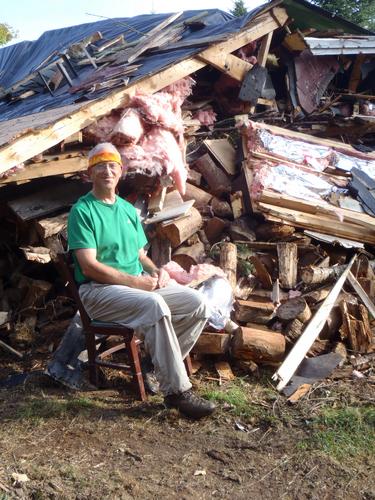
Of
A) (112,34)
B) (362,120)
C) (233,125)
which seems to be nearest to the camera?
(233,125)

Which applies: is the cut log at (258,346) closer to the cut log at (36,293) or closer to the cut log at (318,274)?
the cut log at (318,274)

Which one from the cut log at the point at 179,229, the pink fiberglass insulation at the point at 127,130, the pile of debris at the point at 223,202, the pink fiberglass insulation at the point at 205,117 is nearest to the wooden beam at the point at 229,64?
the pile of debris at the point at 223,202

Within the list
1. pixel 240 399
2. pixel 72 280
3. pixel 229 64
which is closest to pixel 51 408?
pixel 72 280

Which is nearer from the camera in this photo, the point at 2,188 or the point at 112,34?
the point at 2,188

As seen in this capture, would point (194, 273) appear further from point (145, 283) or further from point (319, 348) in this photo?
point (319, 348)

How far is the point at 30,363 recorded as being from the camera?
485 cm

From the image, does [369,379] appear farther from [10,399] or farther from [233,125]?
[233,125]

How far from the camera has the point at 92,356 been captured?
417 centimetres

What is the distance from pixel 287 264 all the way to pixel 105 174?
223 cm

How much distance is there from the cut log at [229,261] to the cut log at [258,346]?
0.77m

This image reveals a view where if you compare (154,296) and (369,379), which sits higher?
(154,296)

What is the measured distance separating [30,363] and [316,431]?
260 cm

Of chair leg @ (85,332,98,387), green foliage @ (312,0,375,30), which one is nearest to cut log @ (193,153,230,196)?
chair leg @ (85,332,98,387)

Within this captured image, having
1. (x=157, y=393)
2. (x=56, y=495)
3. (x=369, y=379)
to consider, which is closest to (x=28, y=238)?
(x=157, y=393)
